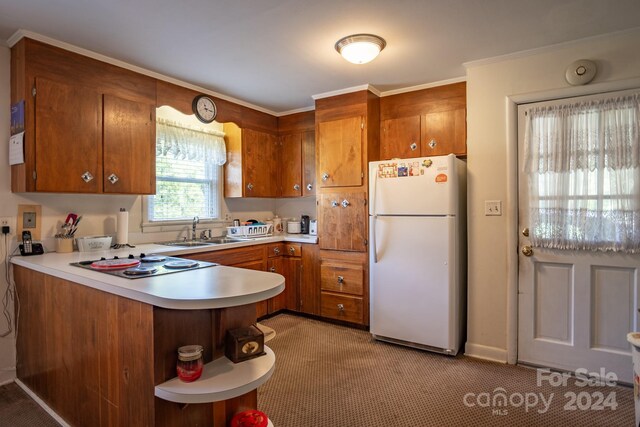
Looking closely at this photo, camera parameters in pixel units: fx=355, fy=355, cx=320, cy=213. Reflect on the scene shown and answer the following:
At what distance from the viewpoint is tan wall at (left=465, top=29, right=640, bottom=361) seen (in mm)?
2615

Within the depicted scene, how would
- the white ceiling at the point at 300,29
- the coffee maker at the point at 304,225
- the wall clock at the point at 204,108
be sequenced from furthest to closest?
the coffee maker at the point at 304,225 → the wall clock at the point at 204,108 → the white ceiling at the point at 300,29

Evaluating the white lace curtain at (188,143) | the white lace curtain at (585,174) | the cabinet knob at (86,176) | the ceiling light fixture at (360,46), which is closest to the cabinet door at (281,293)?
the white lace curtain at (188,143)

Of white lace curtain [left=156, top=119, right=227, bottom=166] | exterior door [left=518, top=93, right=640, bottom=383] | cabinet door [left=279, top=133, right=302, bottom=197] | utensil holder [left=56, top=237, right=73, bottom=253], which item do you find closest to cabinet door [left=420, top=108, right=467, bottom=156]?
exterior door [left=518, top=93, right=640, bottom=383]

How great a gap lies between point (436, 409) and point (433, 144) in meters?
2.20

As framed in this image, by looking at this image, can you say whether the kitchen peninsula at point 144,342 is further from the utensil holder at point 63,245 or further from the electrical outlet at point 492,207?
the electrical outlet at point 492,207

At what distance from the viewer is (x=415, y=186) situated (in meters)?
2.90

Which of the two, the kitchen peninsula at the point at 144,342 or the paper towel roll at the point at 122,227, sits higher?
the paper towel roll at the point at 122,227

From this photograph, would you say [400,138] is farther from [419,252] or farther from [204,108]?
[204,108]

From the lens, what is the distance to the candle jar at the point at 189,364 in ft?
4.65

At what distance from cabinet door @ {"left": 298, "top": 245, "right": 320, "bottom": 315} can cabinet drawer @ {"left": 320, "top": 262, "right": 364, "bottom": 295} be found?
0.09 m

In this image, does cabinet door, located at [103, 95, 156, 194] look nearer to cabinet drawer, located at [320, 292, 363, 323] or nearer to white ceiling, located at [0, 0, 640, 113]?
white ceiling, located at [0, 0, 640, 113]

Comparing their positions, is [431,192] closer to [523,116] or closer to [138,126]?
[523,116]

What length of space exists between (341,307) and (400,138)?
178 cm

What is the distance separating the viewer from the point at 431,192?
111 inches
